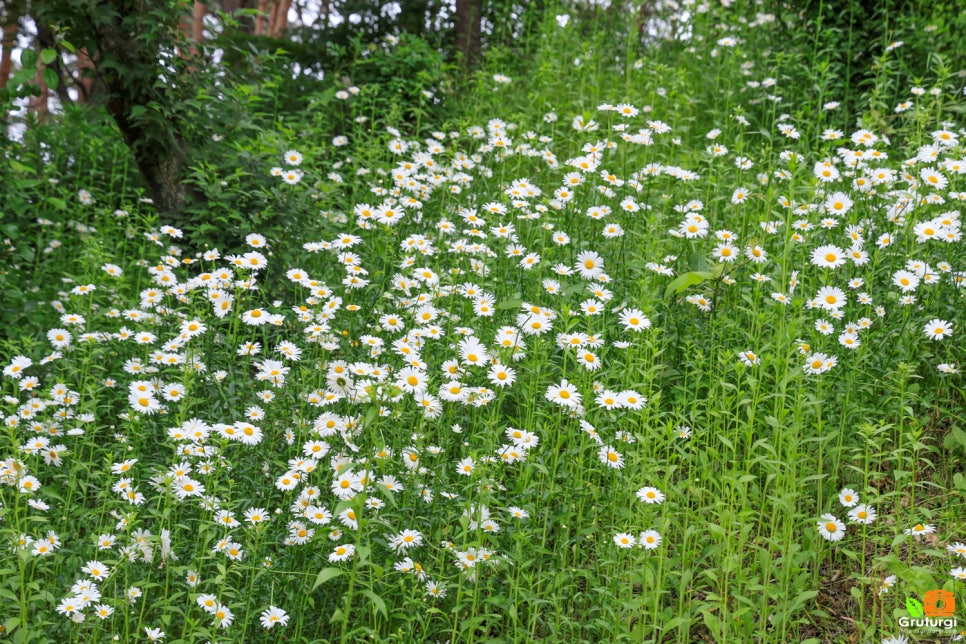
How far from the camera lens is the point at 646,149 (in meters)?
5.45

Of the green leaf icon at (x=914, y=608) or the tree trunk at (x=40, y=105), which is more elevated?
the tree trunk at (x=40, y=105)

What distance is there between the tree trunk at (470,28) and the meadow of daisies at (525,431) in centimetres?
459

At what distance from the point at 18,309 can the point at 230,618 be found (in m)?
3.16

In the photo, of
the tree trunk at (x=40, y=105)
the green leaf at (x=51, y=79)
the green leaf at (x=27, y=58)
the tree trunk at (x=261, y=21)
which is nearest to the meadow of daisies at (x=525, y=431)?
the green leaf at (x=51, y=79)

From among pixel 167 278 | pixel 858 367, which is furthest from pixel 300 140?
pixel 858 367

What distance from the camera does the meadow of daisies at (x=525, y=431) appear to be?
2674 millimetres

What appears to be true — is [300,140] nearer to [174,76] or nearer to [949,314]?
[174,76]

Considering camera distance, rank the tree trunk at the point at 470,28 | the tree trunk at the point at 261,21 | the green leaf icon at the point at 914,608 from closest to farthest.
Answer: the green leaf icon at the point at 914,608, the tree trunk at the point at 470,28, the tree trunk at the point at 261,21

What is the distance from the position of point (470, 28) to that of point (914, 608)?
7.77 m
